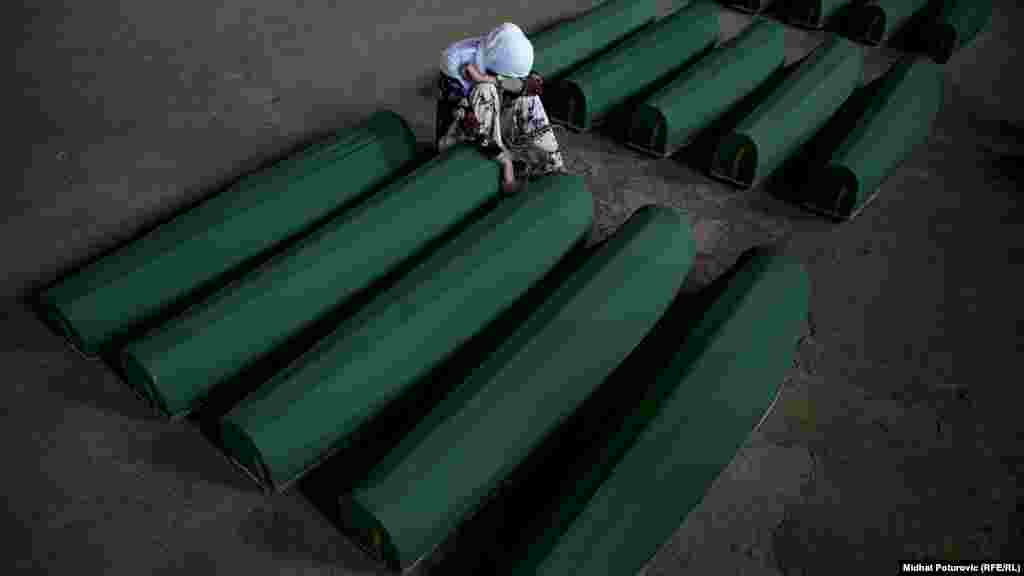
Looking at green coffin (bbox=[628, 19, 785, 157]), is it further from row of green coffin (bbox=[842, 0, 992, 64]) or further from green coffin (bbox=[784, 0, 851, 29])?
row of green coffin (bbox=[842, 0, 992, 64])

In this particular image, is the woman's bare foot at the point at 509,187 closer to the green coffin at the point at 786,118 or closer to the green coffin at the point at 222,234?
the green coffin at the point at 222,234

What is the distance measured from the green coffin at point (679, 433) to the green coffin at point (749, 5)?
178 inches

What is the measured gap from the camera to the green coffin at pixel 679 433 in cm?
279

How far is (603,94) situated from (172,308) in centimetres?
341

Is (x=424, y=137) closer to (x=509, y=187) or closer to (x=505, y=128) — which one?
(x=505, y=128)

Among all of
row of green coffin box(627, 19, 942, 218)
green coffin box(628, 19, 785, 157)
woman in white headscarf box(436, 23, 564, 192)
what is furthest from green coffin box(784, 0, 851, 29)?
woman in white headscarf box(436, 23, 564, 192)

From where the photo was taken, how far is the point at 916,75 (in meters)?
5.58

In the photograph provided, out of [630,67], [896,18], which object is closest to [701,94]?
[630,67]

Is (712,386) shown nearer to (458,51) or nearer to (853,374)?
(853,374)

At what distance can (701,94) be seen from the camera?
17.9ft

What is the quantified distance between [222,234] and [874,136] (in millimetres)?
4359

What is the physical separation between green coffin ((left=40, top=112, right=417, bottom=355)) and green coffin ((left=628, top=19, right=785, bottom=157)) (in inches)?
70.4

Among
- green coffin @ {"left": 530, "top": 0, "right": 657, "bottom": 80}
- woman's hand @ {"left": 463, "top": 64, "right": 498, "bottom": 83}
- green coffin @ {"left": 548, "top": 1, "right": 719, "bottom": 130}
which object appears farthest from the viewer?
green coffin @ {"left": 530, "top": 0, "right": 657, "bottom": 80}

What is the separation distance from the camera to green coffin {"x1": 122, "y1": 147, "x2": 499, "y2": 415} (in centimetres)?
338
